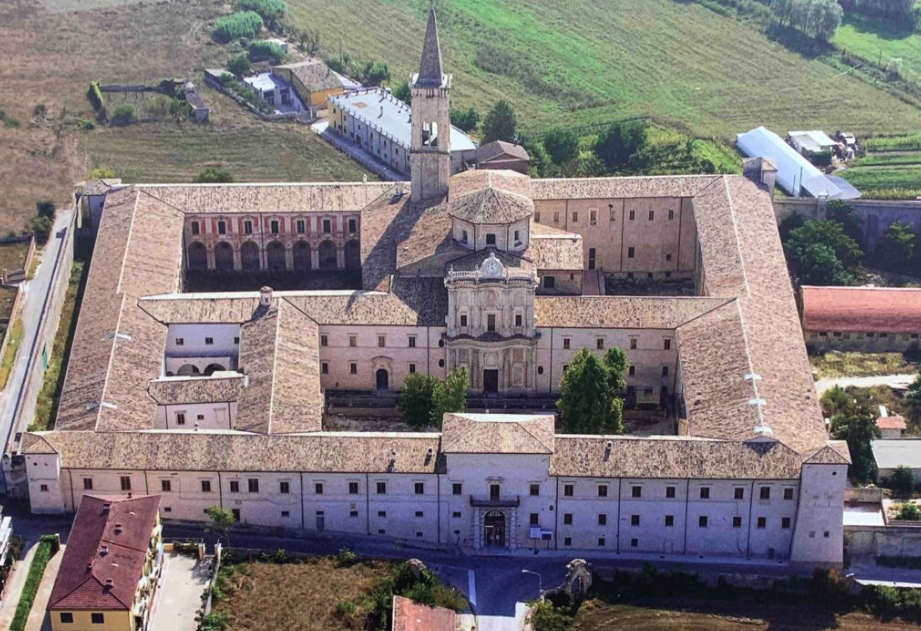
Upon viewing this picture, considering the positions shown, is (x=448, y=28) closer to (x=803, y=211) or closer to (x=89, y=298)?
(x=803, y=211)

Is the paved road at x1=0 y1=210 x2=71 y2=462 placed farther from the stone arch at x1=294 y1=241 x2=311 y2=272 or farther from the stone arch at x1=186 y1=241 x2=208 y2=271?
the stone arch at x1=294 y1=241 x2=311 y2=272

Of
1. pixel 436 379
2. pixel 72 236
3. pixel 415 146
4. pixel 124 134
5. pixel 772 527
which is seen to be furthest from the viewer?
pixel 124 134

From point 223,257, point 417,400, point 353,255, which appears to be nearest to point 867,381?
point 417,400

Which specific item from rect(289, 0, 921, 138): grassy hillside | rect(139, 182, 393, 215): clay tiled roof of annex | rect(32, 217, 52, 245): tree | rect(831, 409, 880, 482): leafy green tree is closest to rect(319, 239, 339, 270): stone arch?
rect(139, 182, 393, 215): clay tiled roof of annex

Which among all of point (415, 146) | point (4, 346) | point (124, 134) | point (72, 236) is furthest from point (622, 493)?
point (124, 134)

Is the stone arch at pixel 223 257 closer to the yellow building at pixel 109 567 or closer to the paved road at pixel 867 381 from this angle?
the yellow building at pixel 109 567

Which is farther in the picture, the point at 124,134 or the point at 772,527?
the point at 124,134

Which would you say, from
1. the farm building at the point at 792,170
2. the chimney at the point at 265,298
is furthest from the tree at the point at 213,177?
the farm building at the point at 792,170
